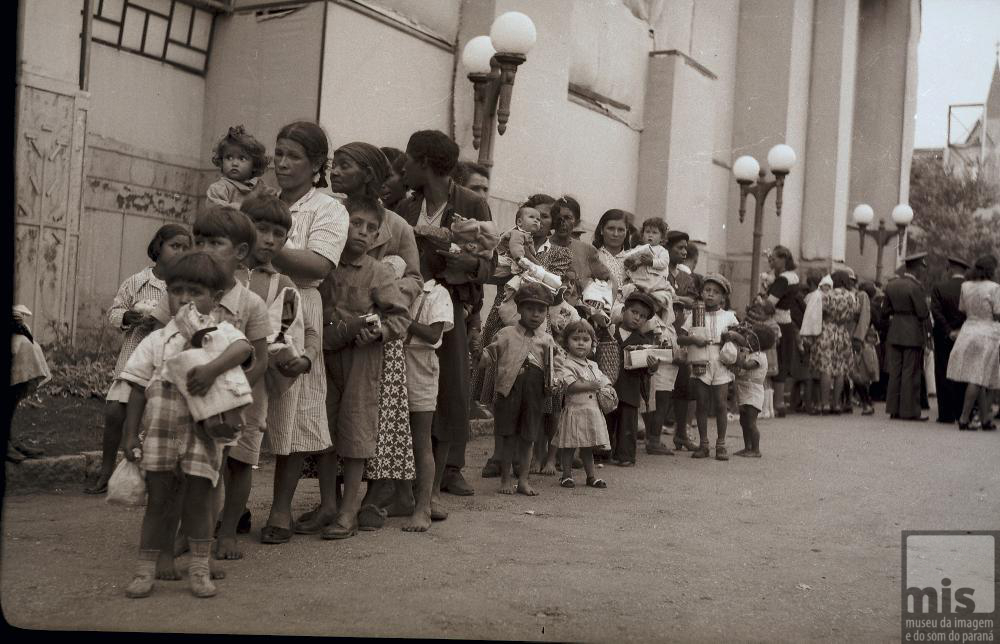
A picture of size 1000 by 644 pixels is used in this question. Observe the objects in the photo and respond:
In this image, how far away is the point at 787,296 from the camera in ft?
48.0

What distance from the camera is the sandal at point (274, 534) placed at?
17.0ft

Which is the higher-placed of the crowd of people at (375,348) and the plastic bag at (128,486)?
the crowd of people at (375,348)

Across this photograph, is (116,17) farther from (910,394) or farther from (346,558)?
(910,394)

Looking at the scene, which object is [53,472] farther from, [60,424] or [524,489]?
[524,489]

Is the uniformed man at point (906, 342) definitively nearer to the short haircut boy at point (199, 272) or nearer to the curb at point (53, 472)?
the curb at point (53, 472)

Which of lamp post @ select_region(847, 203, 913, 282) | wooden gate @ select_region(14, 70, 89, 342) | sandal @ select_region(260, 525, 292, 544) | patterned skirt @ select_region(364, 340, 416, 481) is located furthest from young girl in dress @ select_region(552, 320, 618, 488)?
lamp post @ select_region(847, 203, 913, 282)

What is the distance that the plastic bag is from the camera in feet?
13.6

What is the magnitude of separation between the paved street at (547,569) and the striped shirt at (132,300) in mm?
824

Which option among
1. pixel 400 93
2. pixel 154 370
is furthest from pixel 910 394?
pixel 154 370

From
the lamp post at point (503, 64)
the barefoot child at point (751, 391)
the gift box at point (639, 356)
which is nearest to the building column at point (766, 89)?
the lamp post at point (503, 64)

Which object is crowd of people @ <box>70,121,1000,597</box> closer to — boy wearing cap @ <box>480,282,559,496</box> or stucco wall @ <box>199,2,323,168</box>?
boy wearing cap @ <box>480,282,559,496</box>

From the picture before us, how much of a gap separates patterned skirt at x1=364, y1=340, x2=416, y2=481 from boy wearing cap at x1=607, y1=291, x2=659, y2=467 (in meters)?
3.20

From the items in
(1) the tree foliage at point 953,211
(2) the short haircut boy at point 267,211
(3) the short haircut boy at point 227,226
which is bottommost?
(3) the short haircut boy at point 227,226

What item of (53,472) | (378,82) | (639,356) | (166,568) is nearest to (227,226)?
(166,568)
